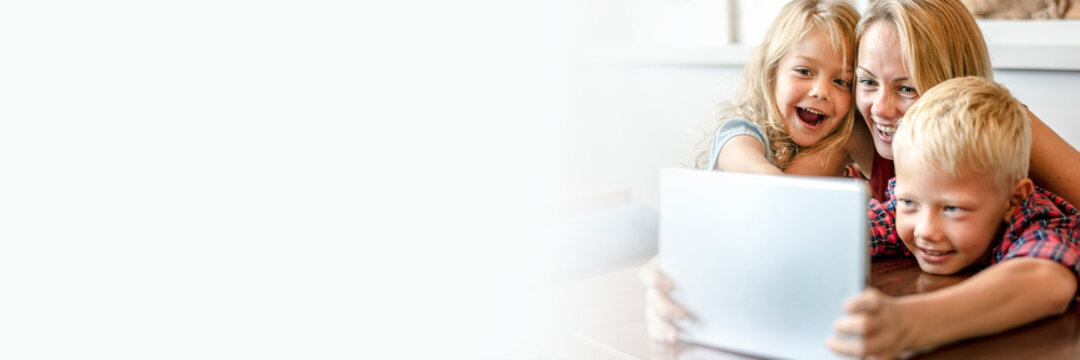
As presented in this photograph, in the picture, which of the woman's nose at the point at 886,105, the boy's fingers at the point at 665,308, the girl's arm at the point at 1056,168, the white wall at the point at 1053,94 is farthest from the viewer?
the white wall at the point at 1053,94

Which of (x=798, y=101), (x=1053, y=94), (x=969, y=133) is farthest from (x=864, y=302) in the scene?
(x=1053, y=94)

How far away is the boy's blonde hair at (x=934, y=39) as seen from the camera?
4.16ft

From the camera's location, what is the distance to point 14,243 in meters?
1.41

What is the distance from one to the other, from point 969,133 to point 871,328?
0.30 metres

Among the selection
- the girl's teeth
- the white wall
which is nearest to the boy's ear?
the girl's teeth

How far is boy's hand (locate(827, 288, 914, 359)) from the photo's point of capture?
0.73 meters

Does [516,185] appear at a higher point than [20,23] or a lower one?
lower

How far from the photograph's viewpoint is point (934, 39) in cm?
128

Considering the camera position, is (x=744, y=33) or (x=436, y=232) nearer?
(x=436, y=232)

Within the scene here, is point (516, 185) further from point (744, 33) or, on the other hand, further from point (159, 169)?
point (159, 169)

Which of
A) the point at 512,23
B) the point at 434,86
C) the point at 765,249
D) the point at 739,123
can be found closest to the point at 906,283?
the point at 765,249

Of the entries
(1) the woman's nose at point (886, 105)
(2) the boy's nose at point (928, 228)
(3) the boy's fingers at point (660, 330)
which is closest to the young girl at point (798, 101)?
(1) the woman's nose at point (886, 105)

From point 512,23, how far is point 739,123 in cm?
159

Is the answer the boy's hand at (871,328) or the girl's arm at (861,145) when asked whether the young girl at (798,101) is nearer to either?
the girl's arm at (861,145)
